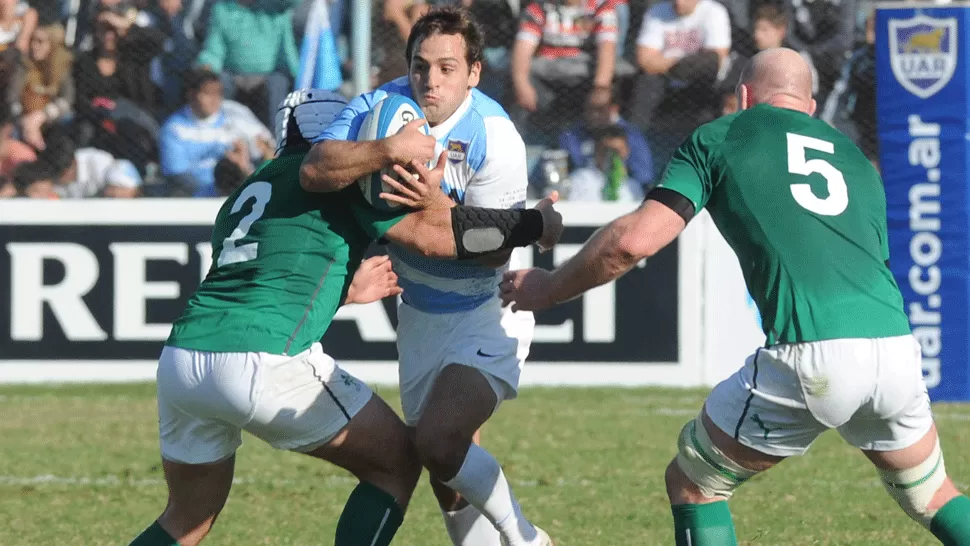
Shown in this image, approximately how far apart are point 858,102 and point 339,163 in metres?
8.62

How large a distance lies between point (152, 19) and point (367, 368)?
4.01 m

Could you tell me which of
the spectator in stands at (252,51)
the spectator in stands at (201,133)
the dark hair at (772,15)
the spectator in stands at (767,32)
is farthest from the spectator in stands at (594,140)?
the spectator in stands at (201,133)

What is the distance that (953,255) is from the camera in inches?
424

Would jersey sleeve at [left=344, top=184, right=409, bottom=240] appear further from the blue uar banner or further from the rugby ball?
the blue uar banner

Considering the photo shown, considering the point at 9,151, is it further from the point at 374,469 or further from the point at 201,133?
the point at 374,469

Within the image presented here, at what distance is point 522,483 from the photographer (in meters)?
7.57

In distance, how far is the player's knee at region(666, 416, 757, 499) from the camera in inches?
175

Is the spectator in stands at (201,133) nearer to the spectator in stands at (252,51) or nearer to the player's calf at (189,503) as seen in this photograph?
the spectator in stands at (252,51)

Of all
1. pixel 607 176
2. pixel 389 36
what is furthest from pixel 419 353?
pixel 389 36

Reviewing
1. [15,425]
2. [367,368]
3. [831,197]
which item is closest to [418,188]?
[831,197]

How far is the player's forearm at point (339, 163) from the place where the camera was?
4.47 m

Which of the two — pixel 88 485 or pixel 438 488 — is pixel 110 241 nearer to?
pixel 88 485

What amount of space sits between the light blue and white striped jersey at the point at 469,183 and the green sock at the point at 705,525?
4.04 feet

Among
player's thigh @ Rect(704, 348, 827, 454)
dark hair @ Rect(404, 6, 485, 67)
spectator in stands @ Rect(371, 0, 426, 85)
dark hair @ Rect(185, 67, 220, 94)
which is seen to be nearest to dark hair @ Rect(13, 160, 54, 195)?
dark hair @ Rect(185, 67, 220, 94)
